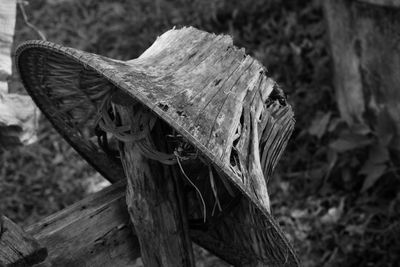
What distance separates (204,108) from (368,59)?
8.60 ft

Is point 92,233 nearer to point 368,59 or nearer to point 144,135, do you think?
point 144,135

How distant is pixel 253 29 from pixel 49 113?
11.6 feet

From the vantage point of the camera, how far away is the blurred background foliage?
4.13 meters

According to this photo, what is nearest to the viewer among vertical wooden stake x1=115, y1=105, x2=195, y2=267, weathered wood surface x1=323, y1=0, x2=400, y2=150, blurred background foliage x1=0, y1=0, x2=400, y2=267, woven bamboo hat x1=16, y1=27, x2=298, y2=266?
woven bamboo hat x1=16, y1=27, x2=298, y2=266

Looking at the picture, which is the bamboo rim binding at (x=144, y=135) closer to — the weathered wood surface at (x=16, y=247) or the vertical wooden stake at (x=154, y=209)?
the vertical wooden stake at (x=154, y=209)

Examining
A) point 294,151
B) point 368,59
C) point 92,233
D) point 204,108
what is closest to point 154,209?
point 92,233

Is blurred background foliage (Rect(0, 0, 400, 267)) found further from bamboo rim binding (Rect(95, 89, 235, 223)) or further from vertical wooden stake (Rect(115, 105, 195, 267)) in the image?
bamboo rim binding (Rect(95, 89, 235, 223))

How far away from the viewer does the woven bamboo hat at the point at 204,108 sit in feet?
5.63

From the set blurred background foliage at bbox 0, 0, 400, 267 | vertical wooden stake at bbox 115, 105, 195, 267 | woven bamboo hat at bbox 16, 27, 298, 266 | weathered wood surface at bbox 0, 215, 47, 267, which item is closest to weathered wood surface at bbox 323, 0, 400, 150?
blurred background foliage at bbox 0, 0, 400, 267

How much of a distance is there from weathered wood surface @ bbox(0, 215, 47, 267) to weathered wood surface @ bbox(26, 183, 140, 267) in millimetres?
99

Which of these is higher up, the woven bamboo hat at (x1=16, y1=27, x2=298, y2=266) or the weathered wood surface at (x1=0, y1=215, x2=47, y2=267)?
the woven bamboo hat at (x1=16, y1=27, x2=298, y2=266)

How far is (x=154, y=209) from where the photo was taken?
6.83 feet

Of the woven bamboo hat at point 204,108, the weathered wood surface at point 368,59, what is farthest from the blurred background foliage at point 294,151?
the woven bamboo hat at point 204,108

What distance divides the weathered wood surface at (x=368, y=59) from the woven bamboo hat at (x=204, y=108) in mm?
1941
